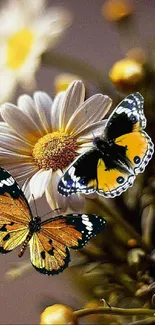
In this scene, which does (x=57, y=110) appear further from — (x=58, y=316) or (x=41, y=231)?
(x=58, y=316)

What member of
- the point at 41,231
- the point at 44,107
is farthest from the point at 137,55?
the point at 41,231

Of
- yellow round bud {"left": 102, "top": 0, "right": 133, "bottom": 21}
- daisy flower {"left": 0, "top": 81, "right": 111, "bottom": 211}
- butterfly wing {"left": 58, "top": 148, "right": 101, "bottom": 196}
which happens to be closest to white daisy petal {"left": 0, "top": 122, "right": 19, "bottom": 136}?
daisy flower {"left": 0, "top": 81, "right": 111, "bottom": 211}

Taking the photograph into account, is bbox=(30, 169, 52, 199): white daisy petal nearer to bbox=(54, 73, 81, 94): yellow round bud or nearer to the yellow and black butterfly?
the yellow and black butterfly

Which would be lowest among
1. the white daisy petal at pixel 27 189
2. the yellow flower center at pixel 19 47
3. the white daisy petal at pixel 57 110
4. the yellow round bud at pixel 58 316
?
the yellow round bud at pixel 58 316

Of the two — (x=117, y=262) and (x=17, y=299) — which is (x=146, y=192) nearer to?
(x=117, y=262)

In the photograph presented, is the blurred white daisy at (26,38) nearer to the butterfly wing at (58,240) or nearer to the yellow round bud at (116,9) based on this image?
the yellow round bud at (116,9)

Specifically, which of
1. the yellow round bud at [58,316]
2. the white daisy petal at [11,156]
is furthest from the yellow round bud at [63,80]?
the yellow round bud at [58,316]
